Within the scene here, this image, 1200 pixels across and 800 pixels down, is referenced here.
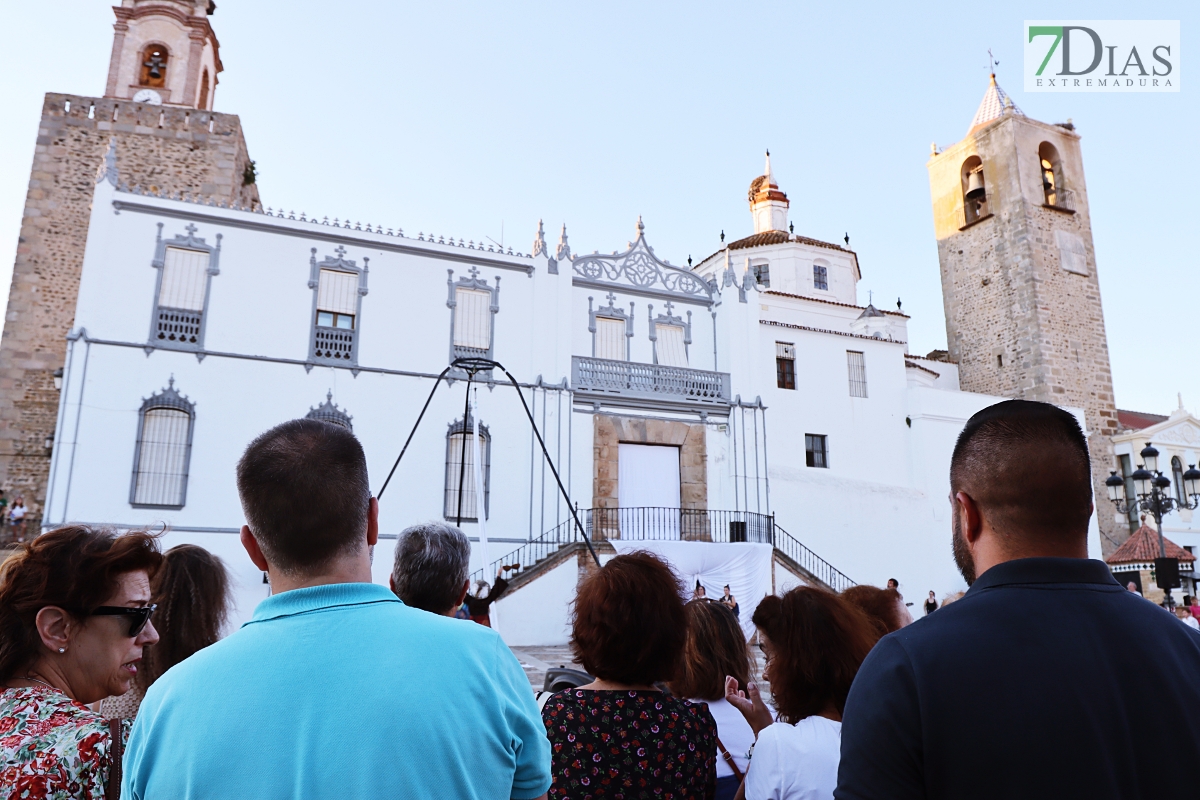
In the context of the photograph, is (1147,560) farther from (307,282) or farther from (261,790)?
(261,790)

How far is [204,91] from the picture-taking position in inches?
1156

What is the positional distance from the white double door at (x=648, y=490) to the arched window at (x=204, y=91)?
68.1ft

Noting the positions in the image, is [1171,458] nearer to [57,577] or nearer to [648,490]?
[648,490]

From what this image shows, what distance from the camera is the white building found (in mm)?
16766

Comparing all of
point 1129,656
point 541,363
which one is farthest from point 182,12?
point 1129,656

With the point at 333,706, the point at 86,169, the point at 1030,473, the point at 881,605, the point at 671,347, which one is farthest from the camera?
the point at 86,169

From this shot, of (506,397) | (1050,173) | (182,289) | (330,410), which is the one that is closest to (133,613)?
(330,410)

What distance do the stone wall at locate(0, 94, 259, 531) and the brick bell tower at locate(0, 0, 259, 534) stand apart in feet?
0.09

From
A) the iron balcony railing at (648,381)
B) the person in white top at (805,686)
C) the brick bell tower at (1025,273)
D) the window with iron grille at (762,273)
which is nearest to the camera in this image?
the person in white top at (805,686)

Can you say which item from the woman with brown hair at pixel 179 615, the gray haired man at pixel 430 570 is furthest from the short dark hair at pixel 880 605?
the woman with brown hair at pixel 179 615

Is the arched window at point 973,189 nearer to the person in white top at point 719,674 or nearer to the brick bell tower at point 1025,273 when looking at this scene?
the brick bell tower at point 1025,273

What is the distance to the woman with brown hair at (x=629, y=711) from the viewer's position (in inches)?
104

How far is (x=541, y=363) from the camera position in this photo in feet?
65.8

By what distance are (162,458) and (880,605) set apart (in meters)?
16.4
